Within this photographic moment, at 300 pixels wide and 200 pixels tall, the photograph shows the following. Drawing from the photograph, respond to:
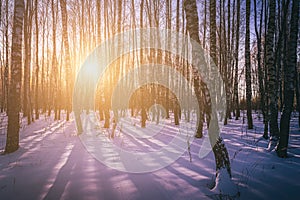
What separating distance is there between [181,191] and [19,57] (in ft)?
20.6

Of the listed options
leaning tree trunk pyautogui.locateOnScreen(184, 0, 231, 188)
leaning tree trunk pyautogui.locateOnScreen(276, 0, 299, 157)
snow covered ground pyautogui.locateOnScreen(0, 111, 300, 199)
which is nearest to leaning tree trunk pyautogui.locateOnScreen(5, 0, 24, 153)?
snow covered ground pyautogui.locateOnScreen(0, 111, 300, 199)

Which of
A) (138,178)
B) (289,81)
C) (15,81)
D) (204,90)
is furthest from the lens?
(15,81)

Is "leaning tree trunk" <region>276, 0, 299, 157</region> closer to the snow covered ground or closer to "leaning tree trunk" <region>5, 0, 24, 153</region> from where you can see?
the snow covered ground

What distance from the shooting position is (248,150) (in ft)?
20.0

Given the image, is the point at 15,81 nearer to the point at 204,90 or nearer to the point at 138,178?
the point at 138,178

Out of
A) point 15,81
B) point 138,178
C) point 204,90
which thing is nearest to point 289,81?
point 204,90

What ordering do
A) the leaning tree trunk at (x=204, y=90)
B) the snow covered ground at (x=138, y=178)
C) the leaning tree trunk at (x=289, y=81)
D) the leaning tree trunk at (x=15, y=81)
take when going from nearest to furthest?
the snow covered ground at (x=138, y=178) → the leaning tree trunk at (x=204, y=90) → the leaning tree trunk at (x=289, y=81) → the leaning tree trunk at (x=15, y=81)

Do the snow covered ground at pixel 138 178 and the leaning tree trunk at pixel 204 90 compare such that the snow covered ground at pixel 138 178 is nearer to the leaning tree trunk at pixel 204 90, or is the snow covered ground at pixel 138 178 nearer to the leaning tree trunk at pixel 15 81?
the leaning tree trunk at pixel 204 90

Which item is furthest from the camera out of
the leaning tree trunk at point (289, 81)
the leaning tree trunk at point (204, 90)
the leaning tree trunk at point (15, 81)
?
the leaning tree trunk at point (15, 81)

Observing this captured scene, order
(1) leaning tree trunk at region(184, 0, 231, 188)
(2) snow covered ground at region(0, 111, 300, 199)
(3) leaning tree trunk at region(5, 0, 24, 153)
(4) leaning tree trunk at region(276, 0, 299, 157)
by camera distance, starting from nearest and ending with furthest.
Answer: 1. (2) snow covered ground at region(0, 111, 300, 199)
2. (1) leaning tree trunk at region(184, 0, 231, 188)
3. (4) leaning tree trunk at region(276, 0, 299, 157)
4. (3) leaning tree trunk at region(5, 0, 24, 153)

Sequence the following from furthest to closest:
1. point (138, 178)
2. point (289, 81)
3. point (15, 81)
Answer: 1. point (15, 81)
2. point (289, 81)
3. point (138, 178)

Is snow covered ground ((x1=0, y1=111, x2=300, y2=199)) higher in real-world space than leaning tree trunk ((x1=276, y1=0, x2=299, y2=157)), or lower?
lower

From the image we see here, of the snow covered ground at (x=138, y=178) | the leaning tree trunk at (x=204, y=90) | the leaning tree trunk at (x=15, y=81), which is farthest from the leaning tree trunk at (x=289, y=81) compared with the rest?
the leaning tree trunk at (x=15, y=81)

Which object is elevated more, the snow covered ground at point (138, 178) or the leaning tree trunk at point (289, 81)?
the leaning tree trunk at point (289, 81)
